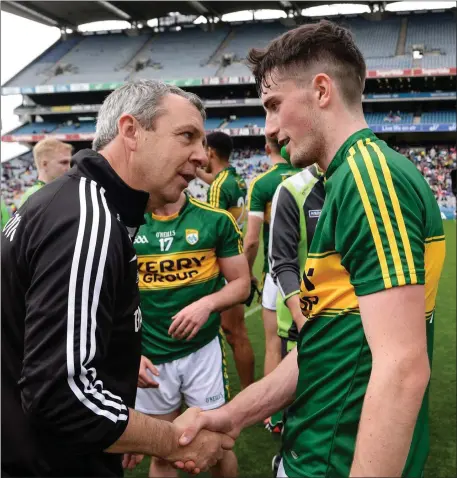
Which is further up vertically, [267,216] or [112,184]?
[112,184]

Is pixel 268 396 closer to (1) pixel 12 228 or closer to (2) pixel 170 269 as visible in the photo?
(1) pixel 12 228

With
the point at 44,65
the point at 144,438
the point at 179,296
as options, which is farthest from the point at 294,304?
the point at 44,65

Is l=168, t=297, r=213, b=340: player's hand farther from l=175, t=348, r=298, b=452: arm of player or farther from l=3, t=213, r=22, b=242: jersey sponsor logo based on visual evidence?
l=3, t=213, r=22, b=242: jersey sponsor logo

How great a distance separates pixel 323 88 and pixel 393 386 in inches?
34.1

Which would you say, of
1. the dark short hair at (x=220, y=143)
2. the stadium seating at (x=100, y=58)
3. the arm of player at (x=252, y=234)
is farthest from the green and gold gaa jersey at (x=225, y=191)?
the stadium seating at (x=100, y=58)

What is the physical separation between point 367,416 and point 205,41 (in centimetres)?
3847

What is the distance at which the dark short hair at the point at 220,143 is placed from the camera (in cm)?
604

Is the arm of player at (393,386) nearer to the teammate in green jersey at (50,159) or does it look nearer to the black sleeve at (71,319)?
the black sleeve at (71,319)

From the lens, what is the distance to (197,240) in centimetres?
354

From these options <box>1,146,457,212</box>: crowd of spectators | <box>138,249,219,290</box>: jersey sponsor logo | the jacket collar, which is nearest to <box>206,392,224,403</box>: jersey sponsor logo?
<box>138,249,219,290</box>: jersey sponsor logo

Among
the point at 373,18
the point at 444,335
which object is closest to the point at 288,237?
the point at 444,335

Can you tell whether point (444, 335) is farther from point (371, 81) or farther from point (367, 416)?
point (371, 81)

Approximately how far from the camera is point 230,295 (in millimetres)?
3531

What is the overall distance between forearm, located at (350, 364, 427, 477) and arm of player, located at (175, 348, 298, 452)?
816mm
